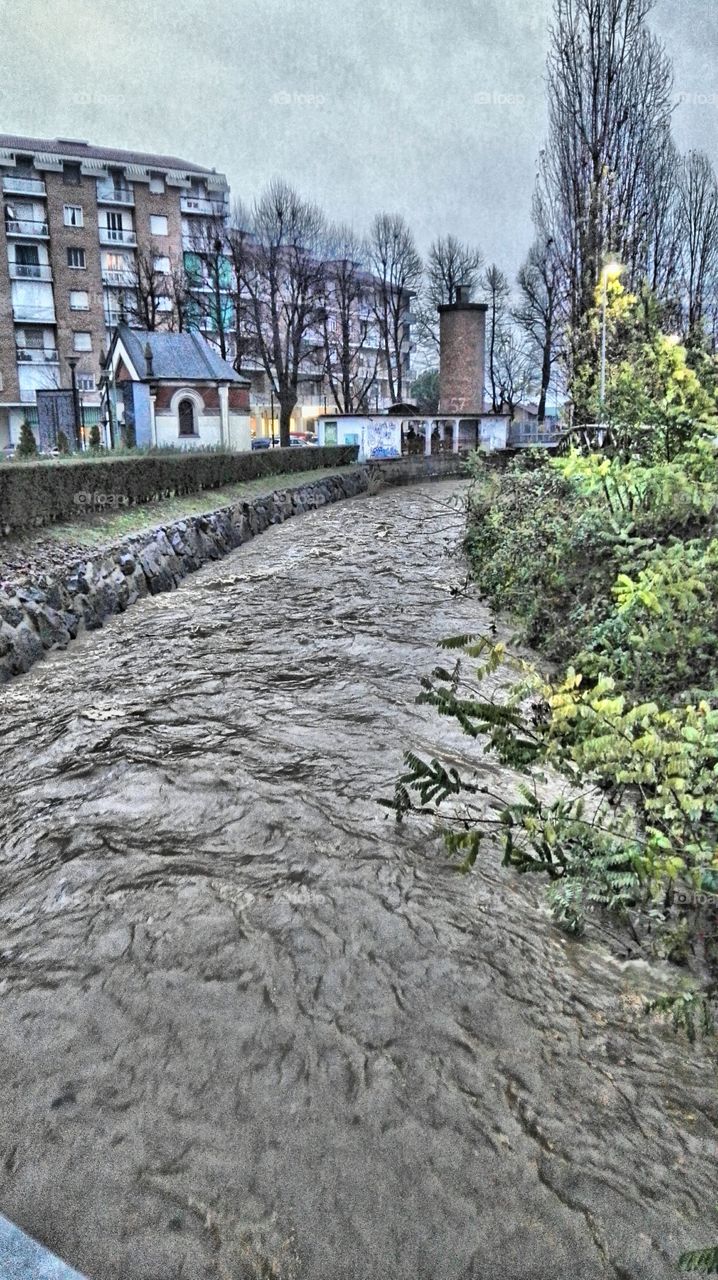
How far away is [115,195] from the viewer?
165 ft

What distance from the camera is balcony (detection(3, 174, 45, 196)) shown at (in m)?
47.1

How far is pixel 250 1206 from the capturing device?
2.77 metres

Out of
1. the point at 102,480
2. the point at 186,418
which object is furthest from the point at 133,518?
the point at 186,418

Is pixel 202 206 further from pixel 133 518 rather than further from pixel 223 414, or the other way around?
pixel 133 518

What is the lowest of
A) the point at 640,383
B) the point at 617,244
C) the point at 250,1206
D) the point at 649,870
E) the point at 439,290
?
the point at 250,1206

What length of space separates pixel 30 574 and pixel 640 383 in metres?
7.42

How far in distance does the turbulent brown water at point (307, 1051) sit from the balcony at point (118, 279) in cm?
5014

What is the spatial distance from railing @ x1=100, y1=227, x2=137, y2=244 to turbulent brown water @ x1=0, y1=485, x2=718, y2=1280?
52201 millimetres

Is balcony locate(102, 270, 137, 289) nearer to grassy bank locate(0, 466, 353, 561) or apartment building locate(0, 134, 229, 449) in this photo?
apartment building locate(0, 134, 229, 449)

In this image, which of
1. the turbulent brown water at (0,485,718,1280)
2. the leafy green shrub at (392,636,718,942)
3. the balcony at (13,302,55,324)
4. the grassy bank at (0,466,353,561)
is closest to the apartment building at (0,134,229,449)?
the balcony at (13,302,55,324)

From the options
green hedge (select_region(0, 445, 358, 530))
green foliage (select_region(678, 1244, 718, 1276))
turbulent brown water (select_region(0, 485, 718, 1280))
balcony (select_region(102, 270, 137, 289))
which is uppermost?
balcony (select_region(102, 270, 137, 289))

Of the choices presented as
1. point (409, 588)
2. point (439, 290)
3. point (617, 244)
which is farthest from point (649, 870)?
point (439, 290)

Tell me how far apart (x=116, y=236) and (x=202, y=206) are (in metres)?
6.81

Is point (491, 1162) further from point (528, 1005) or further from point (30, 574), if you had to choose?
point (30, 574)
